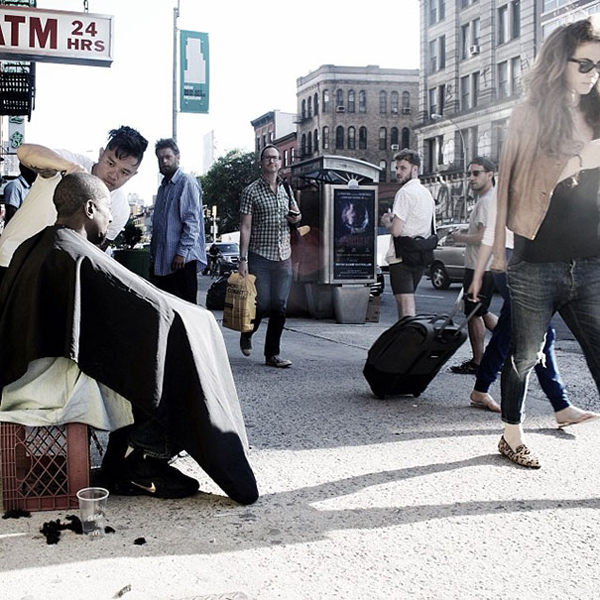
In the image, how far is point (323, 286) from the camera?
12.6m

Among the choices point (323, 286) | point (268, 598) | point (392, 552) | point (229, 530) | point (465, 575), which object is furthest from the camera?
point (323, 286)

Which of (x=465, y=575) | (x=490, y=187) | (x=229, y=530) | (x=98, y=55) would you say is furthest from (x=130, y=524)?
(x=98, y=55)

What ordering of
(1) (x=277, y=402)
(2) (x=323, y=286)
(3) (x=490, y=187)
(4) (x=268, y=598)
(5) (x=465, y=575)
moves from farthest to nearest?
(2) (x=323, y=286), (3) (x=490, y=187), (1) (x=277, y=402), (5) (x=465, y=575), (4) (x=268, y=598)

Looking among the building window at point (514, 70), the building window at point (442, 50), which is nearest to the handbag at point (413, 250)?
the building window at point (514, 70)

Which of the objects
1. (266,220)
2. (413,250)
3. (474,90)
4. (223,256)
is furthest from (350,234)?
(474,90)

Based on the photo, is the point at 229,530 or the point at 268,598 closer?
the point at 268,598

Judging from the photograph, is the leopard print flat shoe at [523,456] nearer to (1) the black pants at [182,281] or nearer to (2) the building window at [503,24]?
(1) the black pants at [182,281]

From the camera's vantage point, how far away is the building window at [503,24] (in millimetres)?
49219

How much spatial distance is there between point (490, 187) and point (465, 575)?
14.7ft

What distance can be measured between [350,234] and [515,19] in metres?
41.0

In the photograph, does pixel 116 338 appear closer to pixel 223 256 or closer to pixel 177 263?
pixel 177 263

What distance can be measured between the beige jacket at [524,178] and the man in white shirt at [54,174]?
2092 millimetres

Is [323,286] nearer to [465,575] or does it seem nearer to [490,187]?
[490,187]

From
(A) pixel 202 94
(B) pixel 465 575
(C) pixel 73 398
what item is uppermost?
(A) pixel 202 94
